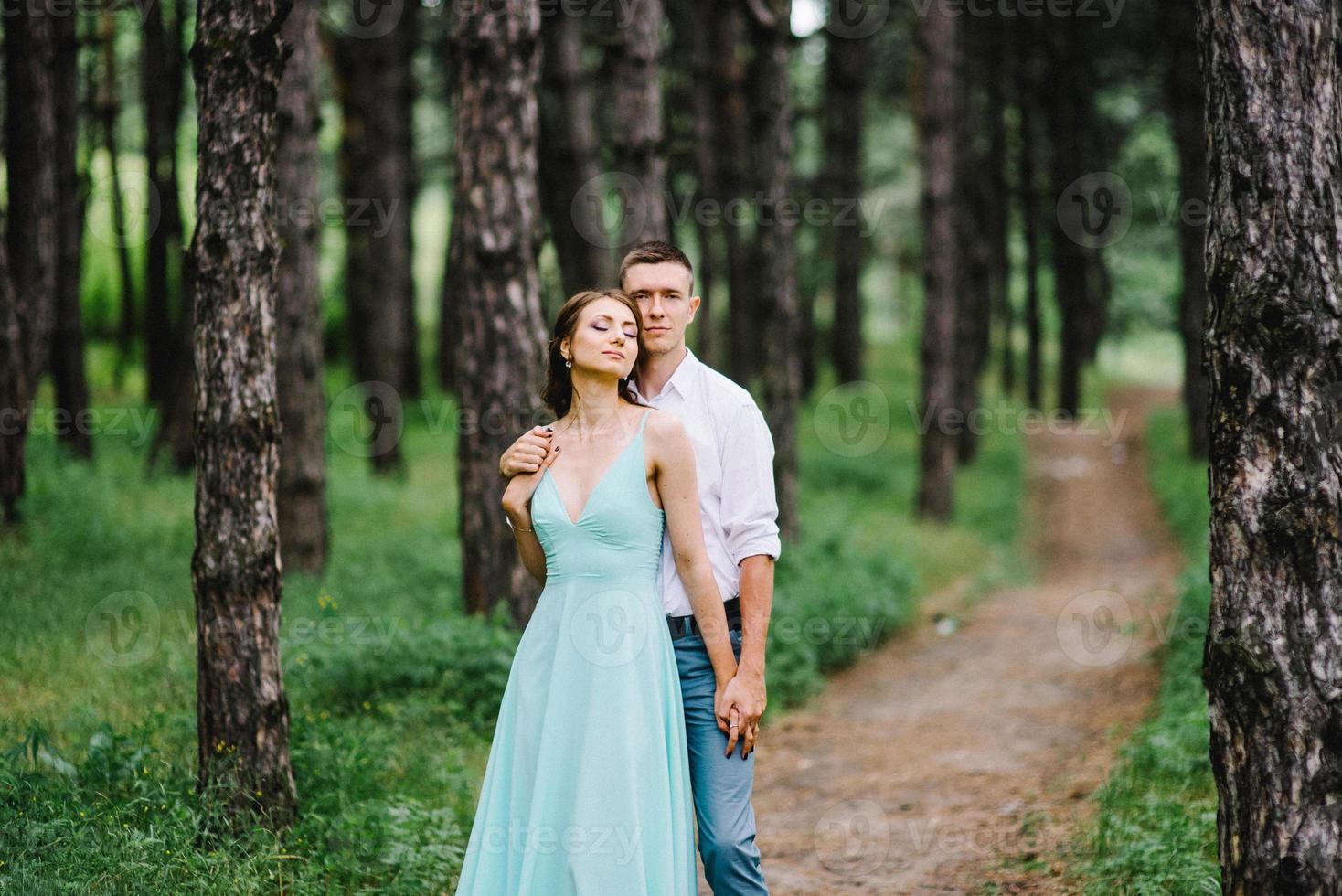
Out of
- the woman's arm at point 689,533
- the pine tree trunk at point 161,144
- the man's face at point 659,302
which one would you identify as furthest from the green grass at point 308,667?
the pine tree trunk at point 161,144

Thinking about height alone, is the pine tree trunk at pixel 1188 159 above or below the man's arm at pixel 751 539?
above

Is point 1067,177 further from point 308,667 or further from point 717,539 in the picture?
point 717,539

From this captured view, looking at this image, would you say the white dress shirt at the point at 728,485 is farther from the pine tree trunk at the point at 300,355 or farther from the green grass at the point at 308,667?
the pine tree trunk at the point at 300,355

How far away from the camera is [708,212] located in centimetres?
1534

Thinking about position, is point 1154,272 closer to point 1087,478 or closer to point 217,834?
point 1087,478

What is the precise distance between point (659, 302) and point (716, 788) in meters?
1.62

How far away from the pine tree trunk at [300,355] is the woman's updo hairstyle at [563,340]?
6.37m

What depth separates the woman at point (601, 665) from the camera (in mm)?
3535

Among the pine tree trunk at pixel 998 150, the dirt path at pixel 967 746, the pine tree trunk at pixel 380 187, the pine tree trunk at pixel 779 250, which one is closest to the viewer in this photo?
the dirt path at pixel 967 746

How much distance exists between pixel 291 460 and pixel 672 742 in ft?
23.3

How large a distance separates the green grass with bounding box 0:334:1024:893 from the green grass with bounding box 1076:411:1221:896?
8.69 feet

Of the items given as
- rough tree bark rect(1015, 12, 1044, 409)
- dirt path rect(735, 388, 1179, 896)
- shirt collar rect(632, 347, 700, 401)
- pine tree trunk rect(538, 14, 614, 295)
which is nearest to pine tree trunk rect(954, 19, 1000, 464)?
rough tree bark rect(1015, 12, 1044, 409)

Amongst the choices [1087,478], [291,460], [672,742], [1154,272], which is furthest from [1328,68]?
[1154,272]

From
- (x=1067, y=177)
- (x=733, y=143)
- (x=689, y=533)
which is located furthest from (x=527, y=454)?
(x=1067, y=177)
